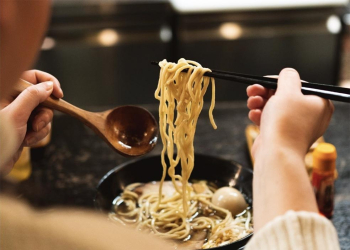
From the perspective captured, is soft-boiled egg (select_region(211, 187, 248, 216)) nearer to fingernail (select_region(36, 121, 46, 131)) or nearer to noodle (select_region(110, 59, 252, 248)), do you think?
noodle (select_region(110, 59, 252, 248))

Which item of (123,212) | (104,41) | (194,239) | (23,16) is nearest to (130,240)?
(23,16)

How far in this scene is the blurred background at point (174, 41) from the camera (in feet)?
10.8

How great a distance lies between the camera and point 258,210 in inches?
32.0

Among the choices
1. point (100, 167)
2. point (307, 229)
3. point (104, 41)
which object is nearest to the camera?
point (307, 229)

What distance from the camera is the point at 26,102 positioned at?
1.22 m

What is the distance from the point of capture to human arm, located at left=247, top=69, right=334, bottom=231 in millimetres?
781

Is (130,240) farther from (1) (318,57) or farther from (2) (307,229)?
(1) (318,57)

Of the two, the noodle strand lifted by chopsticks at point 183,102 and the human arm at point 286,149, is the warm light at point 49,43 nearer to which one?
the noodle strand lifted by chopsticks at point 183,102

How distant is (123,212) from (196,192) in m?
0.25

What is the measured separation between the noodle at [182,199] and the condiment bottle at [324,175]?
0.23m

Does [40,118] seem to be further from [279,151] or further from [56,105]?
[279,151]

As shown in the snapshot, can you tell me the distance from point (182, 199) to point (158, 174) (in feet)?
0.61

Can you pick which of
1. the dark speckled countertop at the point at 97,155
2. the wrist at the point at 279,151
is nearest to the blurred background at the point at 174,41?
the dark speckled countertop at the point at 97,155

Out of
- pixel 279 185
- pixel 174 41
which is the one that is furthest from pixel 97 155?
pixel 174 41
